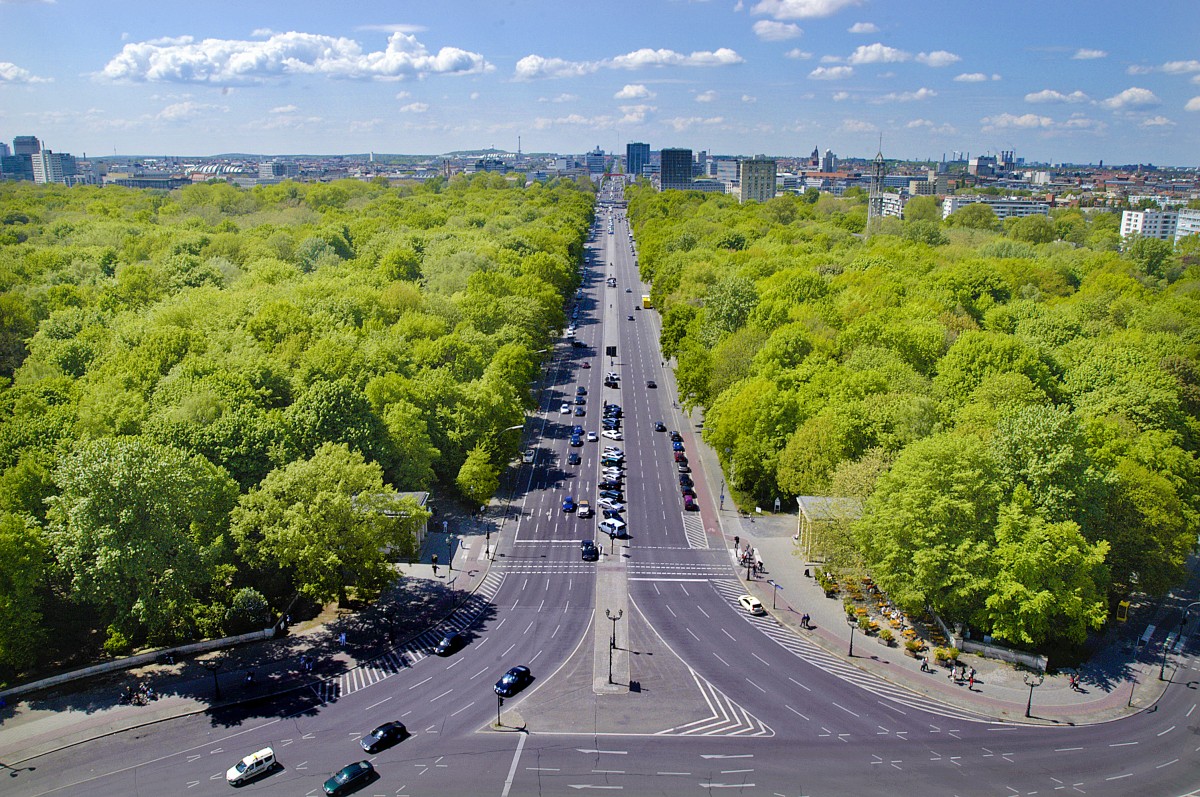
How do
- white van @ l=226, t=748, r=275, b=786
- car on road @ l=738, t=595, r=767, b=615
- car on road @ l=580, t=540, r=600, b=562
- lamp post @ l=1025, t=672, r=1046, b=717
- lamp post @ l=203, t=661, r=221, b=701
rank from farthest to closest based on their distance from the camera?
car on road @ l=580, t=540, r=600, b=562 → car on road @ l=738, t=595, r=767, b=615 → lamp post @ l=1025, t=672, r=1046, b=717 → lamp post @ l=203, t=661, r=221, b=701 → white van @ l=226, t=748, r=275, b=786

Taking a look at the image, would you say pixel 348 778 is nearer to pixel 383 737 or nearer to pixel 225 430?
pixel 383 737

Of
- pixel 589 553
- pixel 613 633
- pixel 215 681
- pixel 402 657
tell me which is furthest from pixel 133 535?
pixel 589 553

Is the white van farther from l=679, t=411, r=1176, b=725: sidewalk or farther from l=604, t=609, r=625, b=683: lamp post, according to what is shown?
l=679, t=411, r=1176, b=725: sidewalk

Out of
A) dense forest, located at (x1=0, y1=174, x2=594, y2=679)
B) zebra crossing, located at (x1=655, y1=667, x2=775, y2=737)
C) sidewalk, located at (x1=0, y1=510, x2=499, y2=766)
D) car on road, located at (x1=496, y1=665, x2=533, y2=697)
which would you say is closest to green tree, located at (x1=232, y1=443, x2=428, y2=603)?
dense forest, located at (x1=0, y1=174, x2=594, y2=679)

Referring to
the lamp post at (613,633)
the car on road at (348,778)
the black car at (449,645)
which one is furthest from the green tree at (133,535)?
the lamp post at (613,633)

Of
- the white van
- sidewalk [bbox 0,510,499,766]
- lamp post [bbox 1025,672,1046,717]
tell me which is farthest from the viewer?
lamp post [bbox 1025,672,1046,717]

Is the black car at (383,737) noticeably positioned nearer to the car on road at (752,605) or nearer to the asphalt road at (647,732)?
Answer: the asphalt road at (647,732)

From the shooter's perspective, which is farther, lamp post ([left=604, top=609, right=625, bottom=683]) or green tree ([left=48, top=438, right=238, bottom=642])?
lamp post ([left=604, top=609, right=625, bottom=683])
